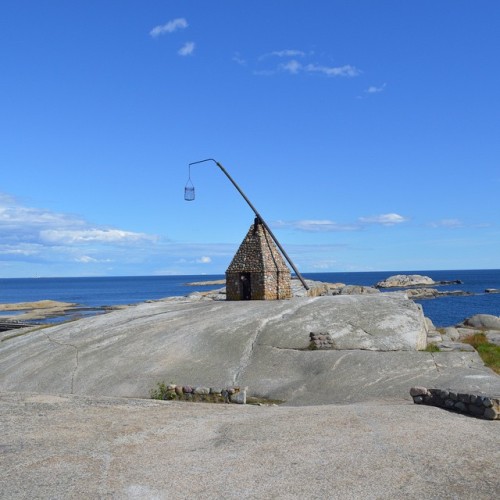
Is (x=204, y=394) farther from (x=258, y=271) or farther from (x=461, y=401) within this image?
(x=258, y=271)

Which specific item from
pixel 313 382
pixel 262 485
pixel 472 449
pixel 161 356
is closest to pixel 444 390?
pixel 472 449

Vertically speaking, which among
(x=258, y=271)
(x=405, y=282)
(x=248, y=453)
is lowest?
(x=248, y=453)

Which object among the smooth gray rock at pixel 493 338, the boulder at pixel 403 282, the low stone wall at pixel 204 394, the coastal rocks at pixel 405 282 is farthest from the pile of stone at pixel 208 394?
the boulder at pixel 403 282

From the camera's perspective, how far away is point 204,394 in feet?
54.7

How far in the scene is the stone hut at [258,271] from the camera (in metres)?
27.7

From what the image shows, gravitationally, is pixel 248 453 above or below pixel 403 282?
below

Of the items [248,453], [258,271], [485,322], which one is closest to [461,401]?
[248,453]

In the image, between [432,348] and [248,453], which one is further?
[432,348]

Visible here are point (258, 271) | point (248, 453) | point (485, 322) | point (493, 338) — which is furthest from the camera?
point (485, 322)

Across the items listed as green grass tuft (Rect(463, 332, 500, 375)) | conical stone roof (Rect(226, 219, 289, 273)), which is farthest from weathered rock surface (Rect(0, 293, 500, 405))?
conical stone roof (Rect(226, 219, 289, 273))

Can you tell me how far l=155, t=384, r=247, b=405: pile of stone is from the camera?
648 inches

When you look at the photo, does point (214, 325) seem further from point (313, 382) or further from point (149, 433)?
point (149, 433)

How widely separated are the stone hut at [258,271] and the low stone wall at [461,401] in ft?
46.1

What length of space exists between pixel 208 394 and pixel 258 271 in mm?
11526
